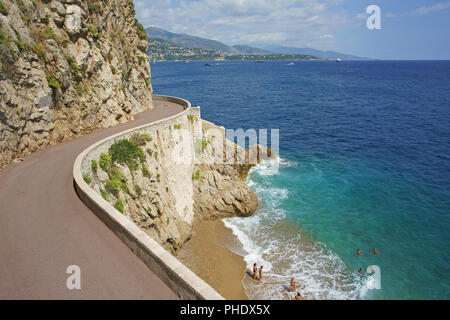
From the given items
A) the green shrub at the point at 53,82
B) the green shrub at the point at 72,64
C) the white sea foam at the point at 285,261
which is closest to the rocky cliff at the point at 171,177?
the white sea foam at the point at 285,261

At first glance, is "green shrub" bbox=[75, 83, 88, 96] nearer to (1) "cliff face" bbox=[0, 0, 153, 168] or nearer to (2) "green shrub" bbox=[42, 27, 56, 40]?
(1) "cliff face" bbox=[0, 0, 153, 168]

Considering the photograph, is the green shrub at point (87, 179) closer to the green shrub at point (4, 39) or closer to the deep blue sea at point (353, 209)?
the green shrub at point (4, 39)

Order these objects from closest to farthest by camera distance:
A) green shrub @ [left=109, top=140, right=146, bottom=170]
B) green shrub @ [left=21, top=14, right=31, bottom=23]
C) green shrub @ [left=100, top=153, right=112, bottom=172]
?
green shrub @ [left=100, top=153, right=112, bottom=172]
green shrub @ [left=109, top=140, right=146, bottom=170]
green shrub @ [left=21, top=14, right=31, bottom=23]

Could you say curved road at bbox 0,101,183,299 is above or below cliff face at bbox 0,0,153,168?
below

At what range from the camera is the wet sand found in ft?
65.1

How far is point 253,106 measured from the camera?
7362 centimetres

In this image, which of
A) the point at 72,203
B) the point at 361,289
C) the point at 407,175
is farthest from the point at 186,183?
the point at 407,175

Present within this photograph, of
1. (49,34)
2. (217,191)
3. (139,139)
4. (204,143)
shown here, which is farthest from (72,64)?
(217,191)

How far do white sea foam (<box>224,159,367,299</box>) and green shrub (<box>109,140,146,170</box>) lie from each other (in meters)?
12.3

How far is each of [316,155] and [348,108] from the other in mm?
36518

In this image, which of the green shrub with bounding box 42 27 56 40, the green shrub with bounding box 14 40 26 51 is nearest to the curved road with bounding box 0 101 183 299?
the green shrub with bounding box 14 40 26 51

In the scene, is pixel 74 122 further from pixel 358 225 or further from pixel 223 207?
pixel 358 225

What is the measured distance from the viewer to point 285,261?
21984 mm

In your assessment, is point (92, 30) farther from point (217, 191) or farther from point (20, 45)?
point (217, 191)
